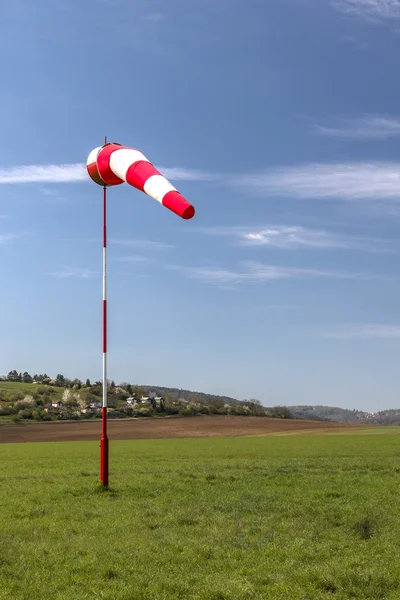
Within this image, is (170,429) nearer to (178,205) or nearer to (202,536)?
(202,536)

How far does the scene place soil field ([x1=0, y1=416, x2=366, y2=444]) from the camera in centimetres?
6994

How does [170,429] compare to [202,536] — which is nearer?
[202,536]

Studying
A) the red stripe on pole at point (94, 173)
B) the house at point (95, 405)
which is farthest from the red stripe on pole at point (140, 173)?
the house at point (95, 405)

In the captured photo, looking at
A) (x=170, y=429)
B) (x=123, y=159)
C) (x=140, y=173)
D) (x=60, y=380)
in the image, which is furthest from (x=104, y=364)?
(x=60, y=380)

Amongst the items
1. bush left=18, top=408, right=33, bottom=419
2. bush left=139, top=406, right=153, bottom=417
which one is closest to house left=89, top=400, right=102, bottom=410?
bush left=139, top=406, right=153, bottom=417

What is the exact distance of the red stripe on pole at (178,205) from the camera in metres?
11.3

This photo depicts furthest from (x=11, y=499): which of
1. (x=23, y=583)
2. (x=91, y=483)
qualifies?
(x=23, y=583)

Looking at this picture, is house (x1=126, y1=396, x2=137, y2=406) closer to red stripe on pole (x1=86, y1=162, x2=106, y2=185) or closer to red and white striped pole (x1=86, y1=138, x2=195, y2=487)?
red and white striped pole (x1=86, y1=138, x2=195, y2=487)

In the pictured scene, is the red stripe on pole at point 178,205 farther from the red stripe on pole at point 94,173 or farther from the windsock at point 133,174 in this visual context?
the red stripe on pole at point 94,173

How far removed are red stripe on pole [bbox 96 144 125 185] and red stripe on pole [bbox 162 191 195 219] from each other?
6230mm

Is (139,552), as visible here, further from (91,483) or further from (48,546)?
(91,483)

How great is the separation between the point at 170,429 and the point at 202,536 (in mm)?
68261

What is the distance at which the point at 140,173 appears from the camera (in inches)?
564

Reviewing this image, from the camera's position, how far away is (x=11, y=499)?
57.5ft
